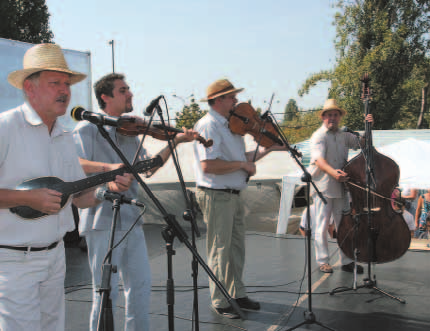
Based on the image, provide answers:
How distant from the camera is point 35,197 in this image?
6.35ft

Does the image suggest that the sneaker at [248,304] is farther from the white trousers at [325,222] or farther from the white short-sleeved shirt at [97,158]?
the white short-sleeved shirt at [97,158]

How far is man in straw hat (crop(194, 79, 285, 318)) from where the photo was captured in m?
3.79

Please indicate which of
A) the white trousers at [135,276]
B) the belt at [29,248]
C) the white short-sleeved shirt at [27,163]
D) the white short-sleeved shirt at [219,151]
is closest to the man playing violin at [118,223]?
the white trousers at [135,276]

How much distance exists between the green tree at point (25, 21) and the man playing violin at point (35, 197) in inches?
701

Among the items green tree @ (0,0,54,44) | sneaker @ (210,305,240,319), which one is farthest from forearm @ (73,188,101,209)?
green tree @ (0,0,54,44)

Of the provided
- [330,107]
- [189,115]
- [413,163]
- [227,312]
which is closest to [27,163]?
[227,312]

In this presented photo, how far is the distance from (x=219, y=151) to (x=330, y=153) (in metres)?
1.79

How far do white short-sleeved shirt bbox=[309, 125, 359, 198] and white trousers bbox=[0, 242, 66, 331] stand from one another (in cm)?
351

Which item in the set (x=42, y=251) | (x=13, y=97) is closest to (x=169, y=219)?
(x=42, y=251)

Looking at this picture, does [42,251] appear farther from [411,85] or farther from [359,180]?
[411,85]

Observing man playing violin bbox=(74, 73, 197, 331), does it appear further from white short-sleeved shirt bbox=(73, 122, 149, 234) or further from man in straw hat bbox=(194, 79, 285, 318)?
man in straw hat bbox=(194, 79, 285, 318)

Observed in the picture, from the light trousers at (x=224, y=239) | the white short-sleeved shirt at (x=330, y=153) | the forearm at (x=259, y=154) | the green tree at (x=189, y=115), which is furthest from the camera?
the green tree at (x=189, y=115)

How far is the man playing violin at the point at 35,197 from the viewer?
197 cm

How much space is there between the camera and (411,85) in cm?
2075
